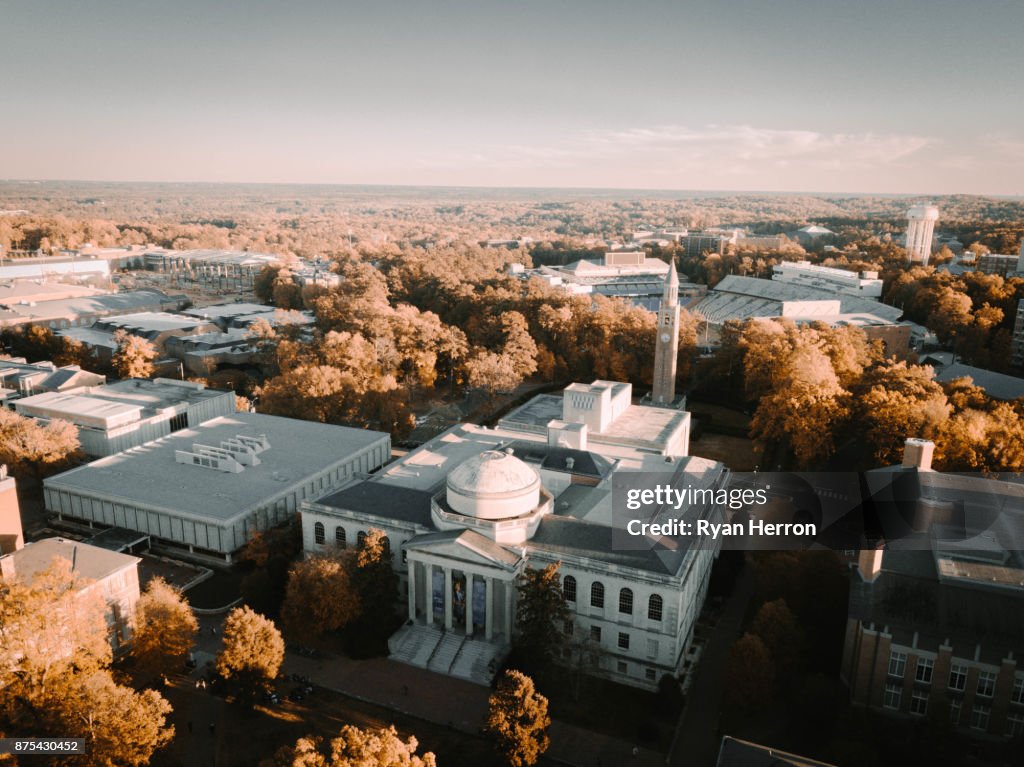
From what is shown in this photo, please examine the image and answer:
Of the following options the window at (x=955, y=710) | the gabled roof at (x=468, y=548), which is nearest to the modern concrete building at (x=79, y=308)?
the gabled roof at (x=468, y=548)

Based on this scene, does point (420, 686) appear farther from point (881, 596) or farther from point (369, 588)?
point (881, 596)

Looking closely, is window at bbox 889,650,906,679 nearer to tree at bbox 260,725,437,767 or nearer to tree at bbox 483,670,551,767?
tree at bbox 483,670,551,767

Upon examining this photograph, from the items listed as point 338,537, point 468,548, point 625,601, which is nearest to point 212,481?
point 338,537

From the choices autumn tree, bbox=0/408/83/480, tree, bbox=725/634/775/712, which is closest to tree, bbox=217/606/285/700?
tree, bbox=725/634/775/712

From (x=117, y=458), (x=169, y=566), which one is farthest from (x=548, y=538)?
(x=117, y=458)

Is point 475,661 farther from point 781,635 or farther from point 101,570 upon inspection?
point 101,570

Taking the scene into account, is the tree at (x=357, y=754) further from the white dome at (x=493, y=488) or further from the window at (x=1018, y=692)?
the window at (x=1018, y=692)
